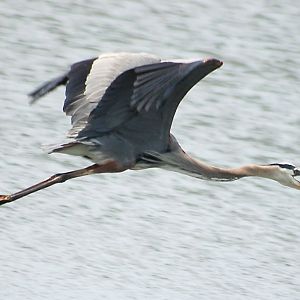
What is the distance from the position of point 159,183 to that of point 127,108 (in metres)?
2.37

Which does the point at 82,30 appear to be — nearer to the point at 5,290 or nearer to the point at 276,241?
the point at 276,241

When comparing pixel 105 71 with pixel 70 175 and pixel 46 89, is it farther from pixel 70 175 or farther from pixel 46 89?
pixel 70 175

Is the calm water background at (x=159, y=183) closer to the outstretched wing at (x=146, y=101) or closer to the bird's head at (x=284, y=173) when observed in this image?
the bird's head at (x=284, y=173)

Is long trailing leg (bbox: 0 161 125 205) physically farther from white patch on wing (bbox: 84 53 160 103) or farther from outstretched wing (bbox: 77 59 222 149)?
white patch on wing (bbox: 84 53 160 103)

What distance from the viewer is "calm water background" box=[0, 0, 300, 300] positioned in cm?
818

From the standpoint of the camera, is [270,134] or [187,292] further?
[270,134]

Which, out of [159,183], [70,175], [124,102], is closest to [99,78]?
[124,102]

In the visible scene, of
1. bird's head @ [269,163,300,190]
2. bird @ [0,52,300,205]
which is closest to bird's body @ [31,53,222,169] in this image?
bird @ [0,52,300,205]

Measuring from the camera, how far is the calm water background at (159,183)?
8180mm

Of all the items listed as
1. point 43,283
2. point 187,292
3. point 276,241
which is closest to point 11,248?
point 43,283

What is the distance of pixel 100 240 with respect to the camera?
8555mm

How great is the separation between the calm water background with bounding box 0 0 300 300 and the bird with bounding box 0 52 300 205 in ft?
2.19

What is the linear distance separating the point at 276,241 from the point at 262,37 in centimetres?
465

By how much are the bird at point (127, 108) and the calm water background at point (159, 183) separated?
26.2 inches
